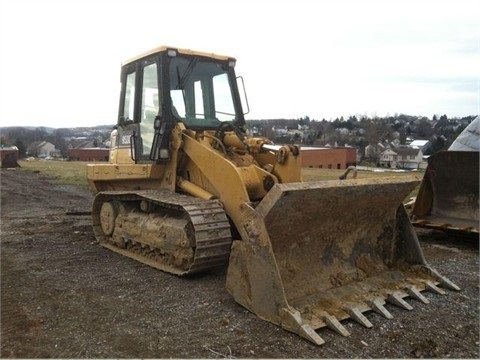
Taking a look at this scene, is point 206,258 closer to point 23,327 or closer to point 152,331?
point 152,331

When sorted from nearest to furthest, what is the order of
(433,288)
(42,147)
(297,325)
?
(297,325) < (433,288) < (42,147)

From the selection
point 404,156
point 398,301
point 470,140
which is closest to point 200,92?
point 398,301

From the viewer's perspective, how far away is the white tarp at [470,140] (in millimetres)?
9492

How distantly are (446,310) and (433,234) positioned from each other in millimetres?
4036

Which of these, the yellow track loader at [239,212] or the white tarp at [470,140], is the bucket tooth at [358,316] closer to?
the yellow track loader at [239,212]

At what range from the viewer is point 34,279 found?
5.41 m

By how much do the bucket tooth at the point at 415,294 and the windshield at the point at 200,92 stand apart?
11.2 ft

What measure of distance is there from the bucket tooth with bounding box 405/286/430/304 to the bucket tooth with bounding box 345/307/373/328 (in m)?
0.82

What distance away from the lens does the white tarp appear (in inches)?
374

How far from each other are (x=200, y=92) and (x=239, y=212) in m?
2.27

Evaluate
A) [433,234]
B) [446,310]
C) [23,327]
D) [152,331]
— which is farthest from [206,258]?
[433,234]

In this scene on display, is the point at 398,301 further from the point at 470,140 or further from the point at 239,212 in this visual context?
the point at 470,140

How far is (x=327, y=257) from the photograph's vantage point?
193 inches

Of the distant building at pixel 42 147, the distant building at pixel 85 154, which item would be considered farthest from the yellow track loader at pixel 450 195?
the distant building at pixel 42 147
